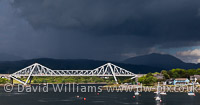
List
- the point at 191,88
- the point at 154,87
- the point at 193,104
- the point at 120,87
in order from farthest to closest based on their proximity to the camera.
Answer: the point at 120,87, the point at 154,87, the point at 191,88, the point at 193,104

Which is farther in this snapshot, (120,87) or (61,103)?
(120,87)

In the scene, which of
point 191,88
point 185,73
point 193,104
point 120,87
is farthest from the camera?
point 185,73

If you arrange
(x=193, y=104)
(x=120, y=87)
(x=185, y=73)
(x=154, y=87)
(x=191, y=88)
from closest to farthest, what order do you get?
(x=193, y=104) < (x=191, y=88) < (x=154, y=87) < (x=120, y=87) < (x=185, y=73)

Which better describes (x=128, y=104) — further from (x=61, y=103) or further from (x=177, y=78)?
(x=177, y=78)

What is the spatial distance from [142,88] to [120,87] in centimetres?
1994

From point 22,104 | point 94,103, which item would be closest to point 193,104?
point 94,103

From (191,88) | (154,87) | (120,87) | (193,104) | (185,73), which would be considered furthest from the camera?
(185,73)

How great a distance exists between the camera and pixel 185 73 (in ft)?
605

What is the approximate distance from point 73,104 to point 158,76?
321ft

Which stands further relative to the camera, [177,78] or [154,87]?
[177,78]

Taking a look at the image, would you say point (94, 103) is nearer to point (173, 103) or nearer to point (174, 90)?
point (173, 103)

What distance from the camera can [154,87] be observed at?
153m

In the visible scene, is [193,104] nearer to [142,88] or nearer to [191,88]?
[191,88]

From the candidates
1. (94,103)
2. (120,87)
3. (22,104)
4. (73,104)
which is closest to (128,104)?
(94,103)
